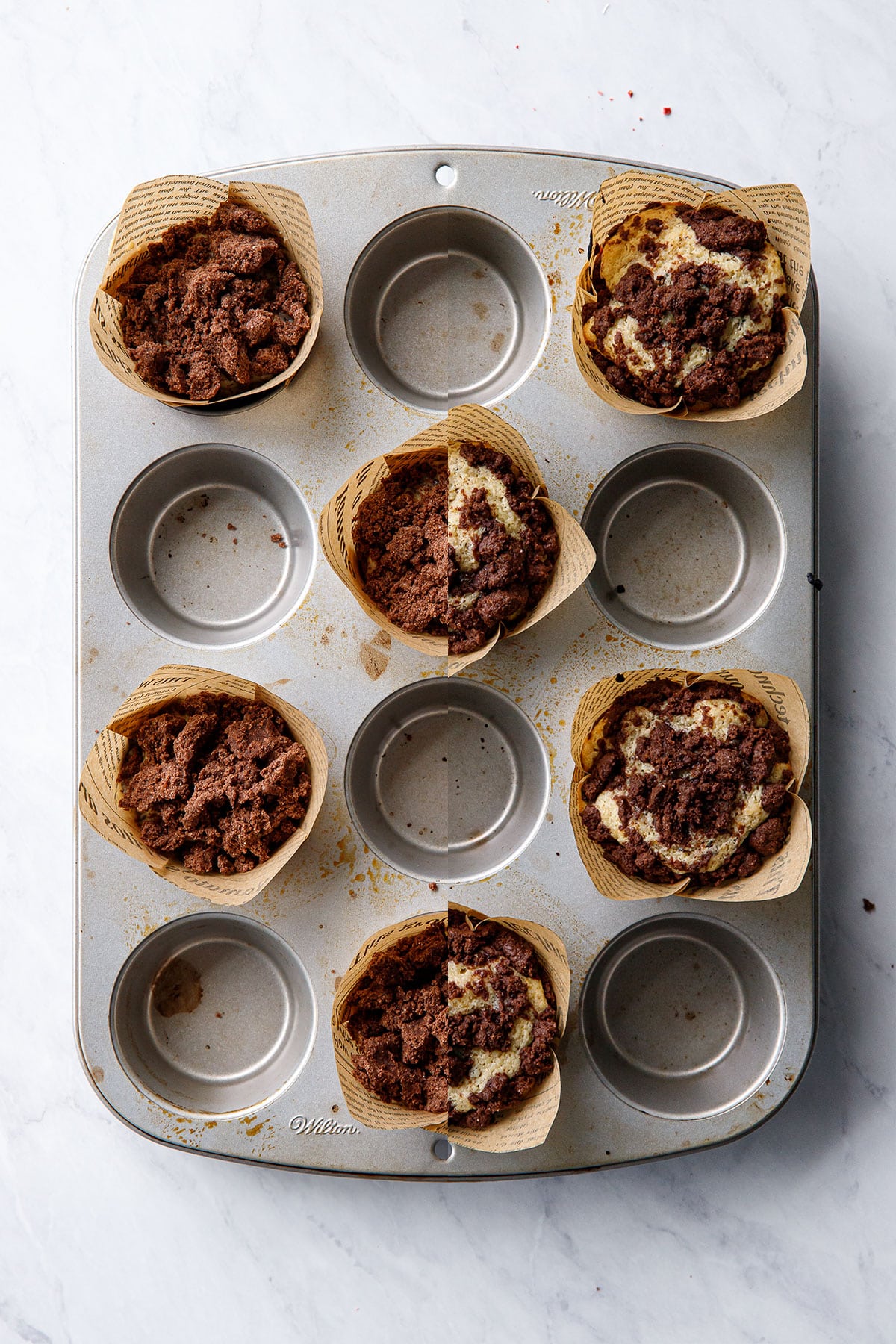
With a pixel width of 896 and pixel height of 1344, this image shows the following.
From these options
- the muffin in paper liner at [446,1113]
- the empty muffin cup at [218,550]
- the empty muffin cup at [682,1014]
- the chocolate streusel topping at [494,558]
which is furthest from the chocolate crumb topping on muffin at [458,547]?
the empty muffin cup at [682,1014]

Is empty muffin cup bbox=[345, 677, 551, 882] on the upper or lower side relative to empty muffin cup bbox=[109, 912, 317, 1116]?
upper

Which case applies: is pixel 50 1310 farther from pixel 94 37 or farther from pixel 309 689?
pixel 94 37

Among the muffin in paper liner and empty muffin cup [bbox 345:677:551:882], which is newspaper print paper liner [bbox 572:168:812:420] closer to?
empty muffin cup [bbox 345:677:551:882]

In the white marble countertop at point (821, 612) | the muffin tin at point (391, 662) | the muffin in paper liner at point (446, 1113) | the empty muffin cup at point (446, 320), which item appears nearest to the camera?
the muffin in paper liner at point (446, 1113)

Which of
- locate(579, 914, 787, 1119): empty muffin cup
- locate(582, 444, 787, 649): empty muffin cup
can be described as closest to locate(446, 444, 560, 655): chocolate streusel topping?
locate(582, 444, 787, 649): empty muffin cup

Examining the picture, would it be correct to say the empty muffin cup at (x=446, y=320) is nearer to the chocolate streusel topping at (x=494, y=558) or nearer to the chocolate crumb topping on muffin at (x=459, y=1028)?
the chocolate streusel topping at (x=494, y=558)
